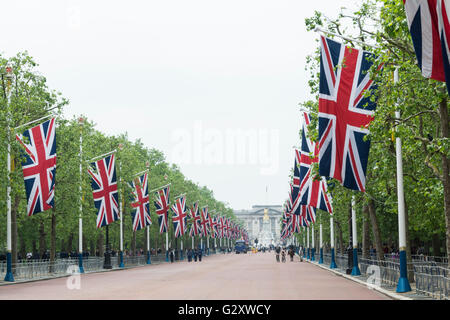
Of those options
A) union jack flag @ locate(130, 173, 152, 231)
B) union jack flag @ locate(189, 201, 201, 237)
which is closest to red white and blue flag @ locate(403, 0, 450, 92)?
union jack flag @ locate(130, 173, 152, 231)

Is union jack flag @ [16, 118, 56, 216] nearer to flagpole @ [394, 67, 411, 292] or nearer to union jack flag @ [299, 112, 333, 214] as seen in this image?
union jack flag @ [299, 112, 333, 214]

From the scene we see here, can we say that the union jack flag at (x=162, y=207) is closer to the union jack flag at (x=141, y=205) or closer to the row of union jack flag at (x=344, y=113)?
the union jack flag at (x=141, y=205)

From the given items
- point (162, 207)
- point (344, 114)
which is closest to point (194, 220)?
point (162, 207)

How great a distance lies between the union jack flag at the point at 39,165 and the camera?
1378 inches

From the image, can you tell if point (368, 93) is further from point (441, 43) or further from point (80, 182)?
point (80, 182)

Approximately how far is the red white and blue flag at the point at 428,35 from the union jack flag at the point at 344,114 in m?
8.06

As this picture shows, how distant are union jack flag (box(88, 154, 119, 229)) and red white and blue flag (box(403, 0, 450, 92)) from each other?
35.5 m

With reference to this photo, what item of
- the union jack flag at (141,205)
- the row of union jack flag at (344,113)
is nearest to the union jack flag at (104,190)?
the union jack flag at (141,205)

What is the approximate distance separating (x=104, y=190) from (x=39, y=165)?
469 inches

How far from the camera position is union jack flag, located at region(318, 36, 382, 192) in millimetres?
22000

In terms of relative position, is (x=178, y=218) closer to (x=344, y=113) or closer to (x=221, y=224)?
(x=344, y=113)

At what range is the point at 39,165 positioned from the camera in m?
35.9


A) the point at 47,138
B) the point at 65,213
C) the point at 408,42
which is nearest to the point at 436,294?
the point at 408,42

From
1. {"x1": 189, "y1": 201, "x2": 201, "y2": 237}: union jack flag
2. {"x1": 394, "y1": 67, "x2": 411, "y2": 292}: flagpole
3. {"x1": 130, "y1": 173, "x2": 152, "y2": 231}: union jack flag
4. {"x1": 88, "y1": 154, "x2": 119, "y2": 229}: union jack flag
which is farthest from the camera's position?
{"x1": 189, "y1": 201, "x2": 201, "y2": 237}: union jack flag
